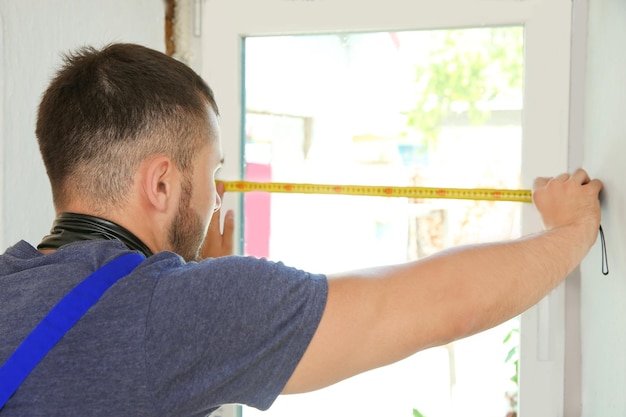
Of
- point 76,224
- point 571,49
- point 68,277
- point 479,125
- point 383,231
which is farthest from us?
point 383,231

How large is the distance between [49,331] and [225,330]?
218 mm

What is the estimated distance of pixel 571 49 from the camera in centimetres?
146

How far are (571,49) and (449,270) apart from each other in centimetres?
74

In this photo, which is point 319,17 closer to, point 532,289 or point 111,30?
point 111,30

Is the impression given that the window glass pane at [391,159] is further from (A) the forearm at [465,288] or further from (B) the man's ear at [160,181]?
(B) the man's ear at [160,181]

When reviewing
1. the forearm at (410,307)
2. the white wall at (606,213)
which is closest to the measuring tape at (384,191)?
the white wall at (606,213)

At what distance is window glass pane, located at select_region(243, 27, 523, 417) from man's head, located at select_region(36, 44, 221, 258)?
646 mm

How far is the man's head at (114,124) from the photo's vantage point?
1.03 meters

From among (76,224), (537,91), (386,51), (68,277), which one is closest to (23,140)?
(76,224)

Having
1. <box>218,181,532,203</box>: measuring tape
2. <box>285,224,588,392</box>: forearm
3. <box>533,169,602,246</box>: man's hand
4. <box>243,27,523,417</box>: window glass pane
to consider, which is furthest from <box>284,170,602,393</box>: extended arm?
<box>243,27,523,417</box>: window glass pane

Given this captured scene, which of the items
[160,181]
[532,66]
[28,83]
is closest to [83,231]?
[160,181]

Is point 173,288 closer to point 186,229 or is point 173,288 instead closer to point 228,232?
point 186,229

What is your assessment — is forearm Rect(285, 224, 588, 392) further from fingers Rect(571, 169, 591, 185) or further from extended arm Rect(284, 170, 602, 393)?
fingers Rect(571, 169, 591, 185)

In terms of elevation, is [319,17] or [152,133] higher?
[319,17]
